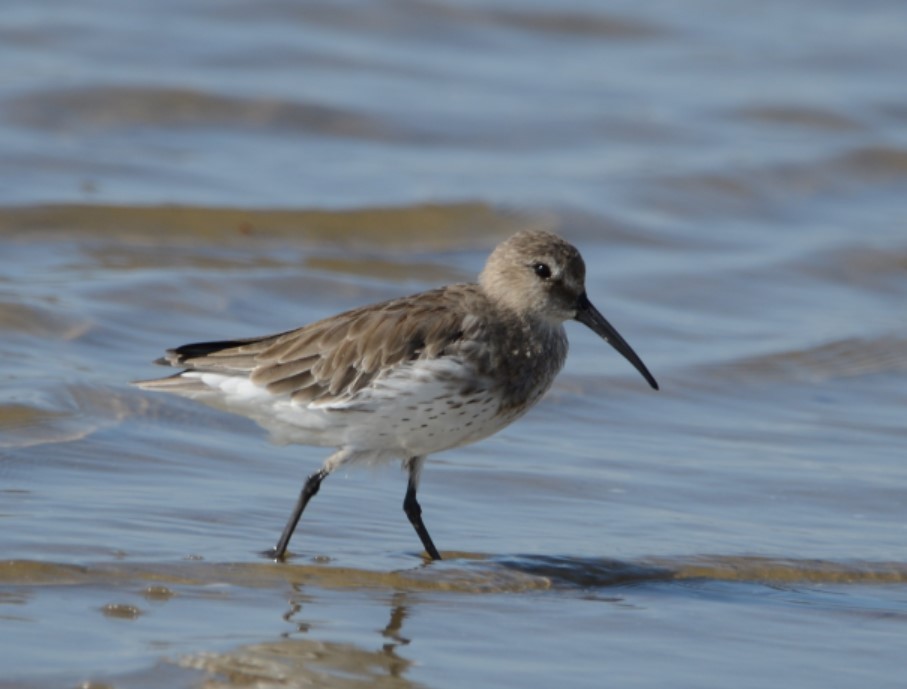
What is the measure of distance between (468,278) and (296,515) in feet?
18.4

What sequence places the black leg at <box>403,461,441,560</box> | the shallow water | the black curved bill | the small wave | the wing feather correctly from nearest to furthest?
the shallow water → the small wave → the wing feather → the black leg at <box>403,461,441,560</box> → the black curved bill

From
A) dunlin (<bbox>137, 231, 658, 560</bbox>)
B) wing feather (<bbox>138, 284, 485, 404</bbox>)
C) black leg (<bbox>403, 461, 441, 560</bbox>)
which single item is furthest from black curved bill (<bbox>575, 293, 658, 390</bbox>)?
black leg (<bbox>403, 461, 441, 560</bbox>)

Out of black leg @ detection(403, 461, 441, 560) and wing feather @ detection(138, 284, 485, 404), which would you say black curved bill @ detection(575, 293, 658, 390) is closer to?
wing feather @ detection(138, 284, 485, 404)

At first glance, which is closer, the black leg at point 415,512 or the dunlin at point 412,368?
the dunlin at point 412,368

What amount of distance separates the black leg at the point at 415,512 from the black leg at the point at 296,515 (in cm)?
43

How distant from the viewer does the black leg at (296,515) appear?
296 inches

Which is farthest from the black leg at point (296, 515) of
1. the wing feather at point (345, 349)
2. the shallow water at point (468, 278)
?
the wing feather at point (345, 349)

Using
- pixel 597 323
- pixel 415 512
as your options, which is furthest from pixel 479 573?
pixel 597 323

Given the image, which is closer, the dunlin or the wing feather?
the dunlin

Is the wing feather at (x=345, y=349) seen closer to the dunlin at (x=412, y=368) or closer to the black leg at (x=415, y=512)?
the dunlin at (x=412, y=368)

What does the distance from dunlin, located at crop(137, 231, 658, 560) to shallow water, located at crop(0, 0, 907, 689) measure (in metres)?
0.45

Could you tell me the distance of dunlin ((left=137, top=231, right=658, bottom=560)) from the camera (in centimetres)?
744

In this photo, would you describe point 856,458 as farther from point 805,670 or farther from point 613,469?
point 805,670

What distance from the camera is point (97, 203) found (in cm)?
1351
